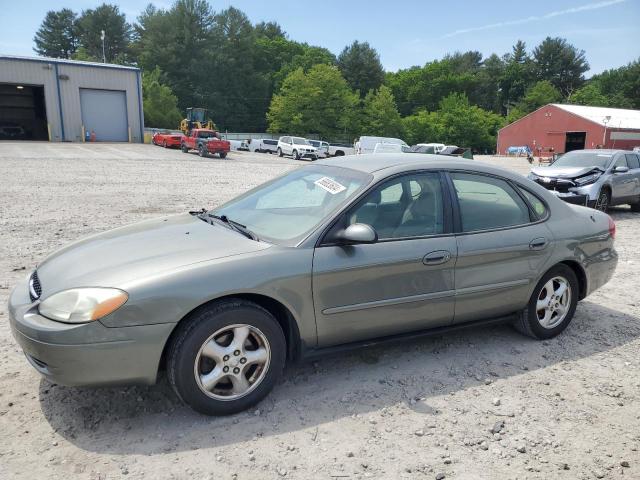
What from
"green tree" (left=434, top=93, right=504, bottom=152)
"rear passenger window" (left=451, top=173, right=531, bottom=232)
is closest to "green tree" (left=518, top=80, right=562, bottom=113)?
"green tree" (left=434, top=93, right=504, bottom=152)

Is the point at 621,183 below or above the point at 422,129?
below

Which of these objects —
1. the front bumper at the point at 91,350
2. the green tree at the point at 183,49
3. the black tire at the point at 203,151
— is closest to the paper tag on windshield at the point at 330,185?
the front bumper at the point at 91,350

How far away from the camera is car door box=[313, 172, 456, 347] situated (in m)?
3.17

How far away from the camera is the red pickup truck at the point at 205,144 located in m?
30.8

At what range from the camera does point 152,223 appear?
3.90 metres

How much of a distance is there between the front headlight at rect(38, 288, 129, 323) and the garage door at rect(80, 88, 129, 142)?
42292 millimetres

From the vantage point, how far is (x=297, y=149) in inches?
1490

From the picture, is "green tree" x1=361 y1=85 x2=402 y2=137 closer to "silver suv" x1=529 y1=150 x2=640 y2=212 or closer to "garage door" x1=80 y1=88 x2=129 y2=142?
"garage door" x1=80 y1=88 x2=129 y2=142

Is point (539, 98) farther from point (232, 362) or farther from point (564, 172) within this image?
point (232, 362)

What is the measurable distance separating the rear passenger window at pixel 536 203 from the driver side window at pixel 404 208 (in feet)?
2.97

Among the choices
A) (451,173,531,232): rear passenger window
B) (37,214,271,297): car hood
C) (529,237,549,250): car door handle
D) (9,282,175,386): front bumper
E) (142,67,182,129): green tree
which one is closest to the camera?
(9,282,175,386): front bumper

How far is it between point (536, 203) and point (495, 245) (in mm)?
718

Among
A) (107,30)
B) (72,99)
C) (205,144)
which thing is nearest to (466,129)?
(205,144)

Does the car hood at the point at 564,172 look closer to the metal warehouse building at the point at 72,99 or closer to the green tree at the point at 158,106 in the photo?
the metal warehouse building at the point at 72,99
